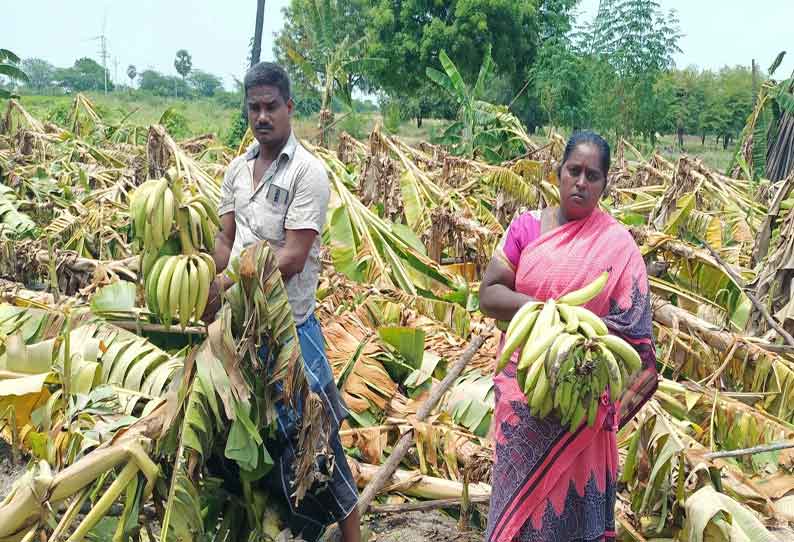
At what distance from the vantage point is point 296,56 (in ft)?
36.6

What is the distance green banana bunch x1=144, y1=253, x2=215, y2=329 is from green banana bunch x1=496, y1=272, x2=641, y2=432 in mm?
879

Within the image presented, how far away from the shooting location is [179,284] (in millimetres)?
2053

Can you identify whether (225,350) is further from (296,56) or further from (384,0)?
(384,0)

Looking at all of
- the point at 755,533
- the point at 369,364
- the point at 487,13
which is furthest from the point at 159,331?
the point at 487,13

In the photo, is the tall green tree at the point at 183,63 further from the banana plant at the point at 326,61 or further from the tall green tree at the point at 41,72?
the banana plant at the point at 326,61

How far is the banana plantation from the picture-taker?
7.14 ft

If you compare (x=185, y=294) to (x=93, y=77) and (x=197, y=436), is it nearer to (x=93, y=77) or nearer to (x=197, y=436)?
(x=197, y=436)

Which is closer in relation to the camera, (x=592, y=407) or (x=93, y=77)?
(x=592, y=407)

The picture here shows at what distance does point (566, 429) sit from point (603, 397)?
0.52 feet

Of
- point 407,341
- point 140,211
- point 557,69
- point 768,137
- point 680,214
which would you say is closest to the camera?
point 140,211

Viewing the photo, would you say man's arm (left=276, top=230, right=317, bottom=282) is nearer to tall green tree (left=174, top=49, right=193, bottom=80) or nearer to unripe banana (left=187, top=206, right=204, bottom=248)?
unripe banana (left=187, top=206, right=204, bottom=248)

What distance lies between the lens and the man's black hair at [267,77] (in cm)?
246

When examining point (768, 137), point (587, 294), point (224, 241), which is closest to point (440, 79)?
point (768, 137)

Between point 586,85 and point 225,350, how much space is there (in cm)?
2381
